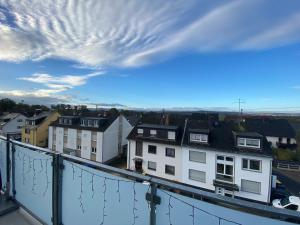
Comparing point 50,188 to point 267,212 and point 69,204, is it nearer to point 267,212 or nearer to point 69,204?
point 69,204

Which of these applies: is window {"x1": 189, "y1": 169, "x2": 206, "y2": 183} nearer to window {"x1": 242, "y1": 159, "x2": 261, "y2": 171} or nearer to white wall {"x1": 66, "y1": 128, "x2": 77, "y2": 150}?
window {"x1": 242, "y1": 159, "x2": 261, "y2": 171}

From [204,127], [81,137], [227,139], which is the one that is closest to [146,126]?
[204,127]

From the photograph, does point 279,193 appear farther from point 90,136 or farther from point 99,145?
point 90,136

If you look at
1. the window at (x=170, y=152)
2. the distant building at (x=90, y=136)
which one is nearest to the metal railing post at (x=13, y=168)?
the window at (x=170, y=152)

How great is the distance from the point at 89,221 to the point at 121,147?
24692 millimetres

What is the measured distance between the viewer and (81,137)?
80.3 ft

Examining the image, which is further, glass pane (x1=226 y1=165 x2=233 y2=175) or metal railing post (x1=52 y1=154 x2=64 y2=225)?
glass pane (x1=226 y1=165 x2=233 y2=175)

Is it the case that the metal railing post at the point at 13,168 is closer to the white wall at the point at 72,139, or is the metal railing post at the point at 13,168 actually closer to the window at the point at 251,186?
the window at the point at 251,186

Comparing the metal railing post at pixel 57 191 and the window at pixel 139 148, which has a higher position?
the metal railing post at pixel 57 191

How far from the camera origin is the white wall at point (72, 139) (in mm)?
24844

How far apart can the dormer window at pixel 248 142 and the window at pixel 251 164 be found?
104 cm

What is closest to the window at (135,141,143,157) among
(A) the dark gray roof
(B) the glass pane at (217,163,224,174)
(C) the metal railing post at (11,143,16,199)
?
(A) the dark gray roof

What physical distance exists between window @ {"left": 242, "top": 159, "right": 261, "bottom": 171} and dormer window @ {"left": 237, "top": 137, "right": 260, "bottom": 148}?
104 centimetres

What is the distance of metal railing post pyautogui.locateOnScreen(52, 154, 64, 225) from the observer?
6.61 ft
